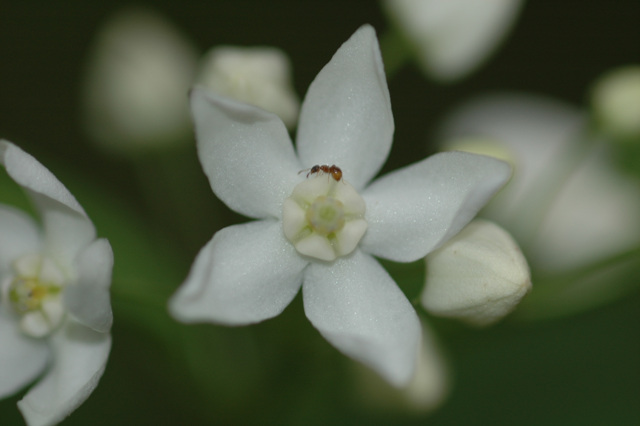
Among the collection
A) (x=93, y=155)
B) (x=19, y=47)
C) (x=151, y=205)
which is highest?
(x=19, y=47)

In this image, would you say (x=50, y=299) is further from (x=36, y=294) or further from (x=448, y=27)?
(x=448, y=27)

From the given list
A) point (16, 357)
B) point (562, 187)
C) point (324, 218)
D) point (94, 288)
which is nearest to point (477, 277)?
point (324, 218)

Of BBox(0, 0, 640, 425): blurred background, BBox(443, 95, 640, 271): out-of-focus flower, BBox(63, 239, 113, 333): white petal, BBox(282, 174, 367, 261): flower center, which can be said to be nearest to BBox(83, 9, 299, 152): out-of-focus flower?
BBox(0, 0, 640, 425): blurred background

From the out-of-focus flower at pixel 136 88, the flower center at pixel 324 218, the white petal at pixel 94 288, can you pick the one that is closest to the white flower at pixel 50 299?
the white petal at pixel 94 288

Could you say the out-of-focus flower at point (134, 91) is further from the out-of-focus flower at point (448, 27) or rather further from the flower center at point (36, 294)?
the flower center at point (36, 294)

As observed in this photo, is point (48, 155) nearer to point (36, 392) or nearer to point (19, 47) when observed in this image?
point (19, 47)

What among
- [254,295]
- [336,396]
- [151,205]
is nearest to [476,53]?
[336,396]

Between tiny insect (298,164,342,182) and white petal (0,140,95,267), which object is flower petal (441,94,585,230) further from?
white petal (0,140,95,267)
